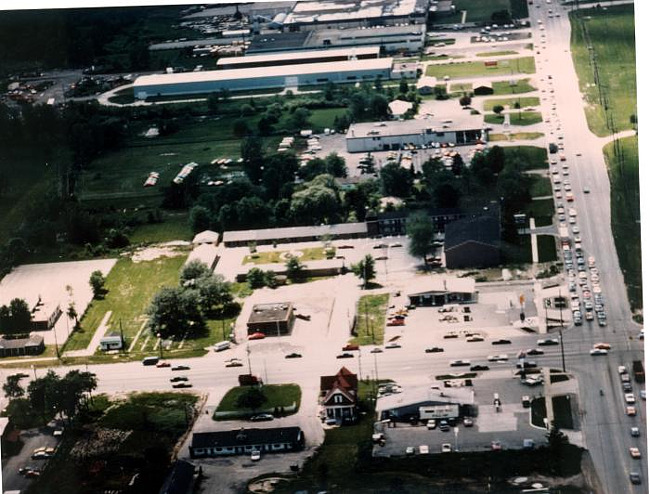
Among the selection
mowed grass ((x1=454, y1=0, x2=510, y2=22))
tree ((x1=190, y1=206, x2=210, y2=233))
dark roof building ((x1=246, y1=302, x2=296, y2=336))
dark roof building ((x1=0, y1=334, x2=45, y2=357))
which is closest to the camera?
dark roof building ((x1=246, y1=302, x2=296, y2=336))

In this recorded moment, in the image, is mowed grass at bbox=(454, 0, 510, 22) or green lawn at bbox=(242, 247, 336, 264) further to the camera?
mowed grass at bbox=(454, 0, 510, 22)

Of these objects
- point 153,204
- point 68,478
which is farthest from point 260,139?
point 68,478

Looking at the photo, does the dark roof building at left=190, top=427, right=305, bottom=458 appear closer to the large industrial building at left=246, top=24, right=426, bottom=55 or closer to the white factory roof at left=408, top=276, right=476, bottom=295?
the white factory roof at left=408, top=276, right=476, bottom=295

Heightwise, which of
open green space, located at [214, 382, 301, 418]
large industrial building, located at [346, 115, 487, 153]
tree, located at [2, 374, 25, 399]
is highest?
large industrial building, located at [346, 115, 487, 153]

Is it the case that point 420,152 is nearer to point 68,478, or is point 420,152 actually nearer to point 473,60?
point 473,60

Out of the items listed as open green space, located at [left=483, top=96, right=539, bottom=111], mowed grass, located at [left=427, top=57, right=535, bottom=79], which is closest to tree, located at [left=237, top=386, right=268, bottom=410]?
open green space, located at [left=483, top=96, right=539, bottom=111]

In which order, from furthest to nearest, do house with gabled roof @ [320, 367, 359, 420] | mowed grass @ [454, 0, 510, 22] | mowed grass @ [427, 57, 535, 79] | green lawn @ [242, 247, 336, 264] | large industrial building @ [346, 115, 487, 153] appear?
mowed grass @ [454, 0, 510, 22] → mowed grass @ [427, 57, 535, 79] → large industrial building @ [346, 115, 487, 153] → green lawn @ [242, 247, 336, 264] → house with gabled roof @ [320, 367, 359, 420]

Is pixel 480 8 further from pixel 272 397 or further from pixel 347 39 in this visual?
pixel 272 397

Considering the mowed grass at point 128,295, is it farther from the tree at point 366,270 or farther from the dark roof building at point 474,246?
the dark roof building at point 474,246
